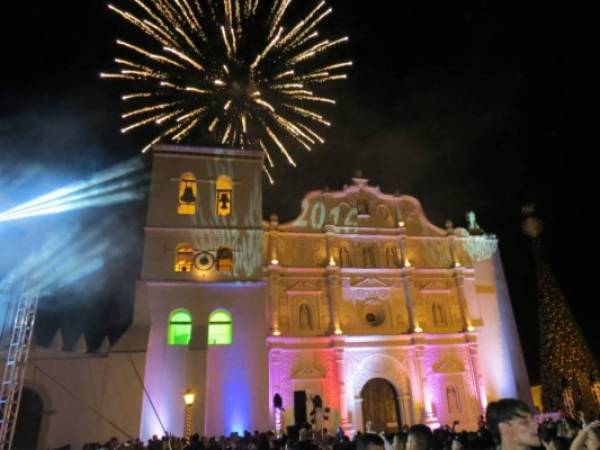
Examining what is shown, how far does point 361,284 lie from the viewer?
81.9ft

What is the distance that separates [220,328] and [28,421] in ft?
27.2

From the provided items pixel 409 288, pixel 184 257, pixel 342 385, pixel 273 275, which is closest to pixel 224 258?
pixel 184 257

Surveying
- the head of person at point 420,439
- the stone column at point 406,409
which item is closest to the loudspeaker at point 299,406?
the stone column at point 406,409

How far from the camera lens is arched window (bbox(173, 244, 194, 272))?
→ 21992 millimetres

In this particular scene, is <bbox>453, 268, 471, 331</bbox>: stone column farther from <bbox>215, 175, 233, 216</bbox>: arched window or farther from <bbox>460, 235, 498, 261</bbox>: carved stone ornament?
<bbox>215, 175, 233, 216</bbox>: arched window

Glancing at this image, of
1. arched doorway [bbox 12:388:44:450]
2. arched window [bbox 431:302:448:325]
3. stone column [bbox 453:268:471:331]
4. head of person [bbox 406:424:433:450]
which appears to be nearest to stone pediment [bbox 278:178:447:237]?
stone column [bbox 453:268:471:331]

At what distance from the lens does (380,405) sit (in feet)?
75.1

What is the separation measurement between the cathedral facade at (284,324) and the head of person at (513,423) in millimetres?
17374

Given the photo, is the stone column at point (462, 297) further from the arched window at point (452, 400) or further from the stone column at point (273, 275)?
the stone column at point (273, 275)

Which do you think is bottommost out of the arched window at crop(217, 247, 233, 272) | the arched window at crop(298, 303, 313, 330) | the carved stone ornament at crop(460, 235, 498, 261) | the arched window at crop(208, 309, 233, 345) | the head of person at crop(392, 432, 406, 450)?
the head of person at crop(392, 432, 406, 450)

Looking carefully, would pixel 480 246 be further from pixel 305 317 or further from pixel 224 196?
pixel 224 196

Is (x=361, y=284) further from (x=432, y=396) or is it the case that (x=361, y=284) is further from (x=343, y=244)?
(x=432, y=396)

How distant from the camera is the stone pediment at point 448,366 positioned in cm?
2375

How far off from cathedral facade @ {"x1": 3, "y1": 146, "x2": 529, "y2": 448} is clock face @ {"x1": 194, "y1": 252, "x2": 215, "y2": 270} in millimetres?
56
